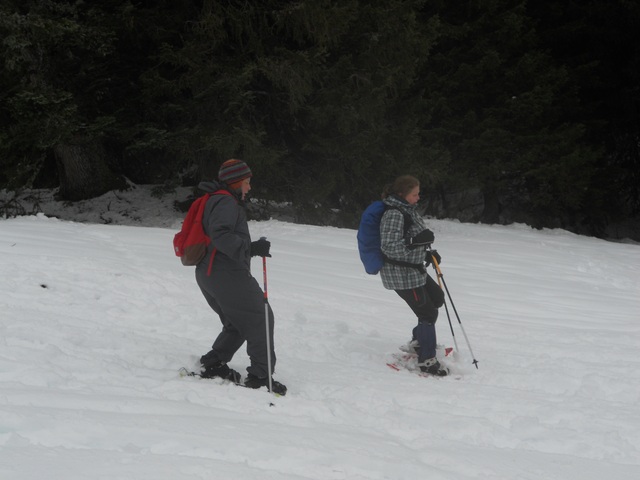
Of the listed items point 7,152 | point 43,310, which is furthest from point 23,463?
point 7,152

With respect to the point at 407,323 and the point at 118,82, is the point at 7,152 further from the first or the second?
the point at 407,323

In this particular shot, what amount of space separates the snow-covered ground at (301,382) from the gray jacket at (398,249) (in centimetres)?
87

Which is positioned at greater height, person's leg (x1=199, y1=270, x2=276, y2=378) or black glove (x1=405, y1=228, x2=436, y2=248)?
black glove (x1=405, y1=228, x2=436, y2=248)

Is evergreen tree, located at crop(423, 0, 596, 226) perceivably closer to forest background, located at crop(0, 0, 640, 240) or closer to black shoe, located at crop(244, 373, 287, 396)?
forest background, located at crop(0, 0, 640, 240)

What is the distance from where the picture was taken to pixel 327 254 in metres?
11.9

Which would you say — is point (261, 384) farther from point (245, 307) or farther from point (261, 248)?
point (261, 248)

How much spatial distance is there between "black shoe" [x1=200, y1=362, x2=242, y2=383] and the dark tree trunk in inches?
485

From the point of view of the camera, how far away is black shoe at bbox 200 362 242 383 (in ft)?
17.1

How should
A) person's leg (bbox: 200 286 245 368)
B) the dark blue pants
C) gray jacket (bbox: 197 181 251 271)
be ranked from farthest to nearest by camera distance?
the dark blue pants
person's leg (bbox: 200 286 245 368)
gray jacket (bbox: 197 181 251 271)

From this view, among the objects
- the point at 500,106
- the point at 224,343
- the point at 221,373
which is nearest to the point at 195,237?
the point at 224,343

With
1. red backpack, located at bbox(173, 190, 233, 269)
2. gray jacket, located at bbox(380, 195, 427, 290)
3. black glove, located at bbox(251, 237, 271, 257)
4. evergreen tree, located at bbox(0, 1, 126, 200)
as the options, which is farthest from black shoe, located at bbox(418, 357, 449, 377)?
evergreen tree, located at bbox(0, 1, 126, 200)

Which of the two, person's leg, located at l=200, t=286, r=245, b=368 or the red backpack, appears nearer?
the red backpack

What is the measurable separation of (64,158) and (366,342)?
1192 centimetres

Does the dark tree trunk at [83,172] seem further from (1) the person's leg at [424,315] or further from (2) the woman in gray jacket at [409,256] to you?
(1) the person's leg at [424,315]
